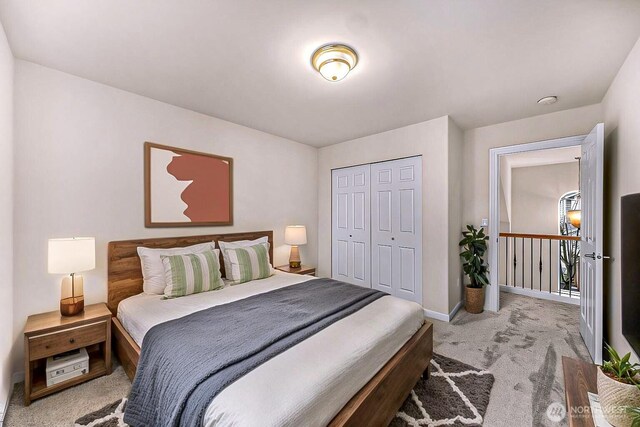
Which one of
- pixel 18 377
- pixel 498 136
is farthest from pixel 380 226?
pixel 18 377

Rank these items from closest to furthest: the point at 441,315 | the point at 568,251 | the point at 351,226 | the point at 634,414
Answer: the point at 634,414, the point at 441,315, the point at 351,226, the point at 568,251

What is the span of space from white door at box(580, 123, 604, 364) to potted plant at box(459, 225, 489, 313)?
948 millimetres

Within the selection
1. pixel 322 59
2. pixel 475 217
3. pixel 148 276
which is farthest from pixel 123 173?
pixel 475 217

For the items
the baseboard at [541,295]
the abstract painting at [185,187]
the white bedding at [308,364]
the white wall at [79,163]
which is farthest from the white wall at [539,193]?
the white wall at [79,163]

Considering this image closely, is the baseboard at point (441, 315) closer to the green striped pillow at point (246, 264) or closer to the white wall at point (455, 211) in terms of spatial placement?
the white wall at point (455, 211)

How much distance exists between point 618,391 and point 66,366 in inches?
128

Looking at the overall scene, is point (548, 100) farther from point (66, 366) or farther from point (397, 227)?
point (66, 366)

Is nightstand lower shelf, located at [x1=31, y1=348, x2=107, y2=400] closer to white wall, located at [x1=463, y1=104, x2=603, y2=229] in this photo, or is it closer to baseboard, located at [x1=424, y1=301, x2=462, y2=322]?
baseboard, located at [x1=424, y1=301, x2=462, y2=322]

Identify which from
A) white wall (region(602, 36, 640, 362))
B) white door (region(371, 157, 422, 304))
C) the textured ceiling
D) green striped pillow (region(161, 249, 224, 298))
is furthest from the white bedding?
the textured ceiling

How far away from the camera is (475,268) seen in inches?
140

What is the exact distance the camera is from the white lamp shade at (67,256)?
1.99m

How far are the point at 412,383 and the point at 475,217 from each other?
9.01 ft

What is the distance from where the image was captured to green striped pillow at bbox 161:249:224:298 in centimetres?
242

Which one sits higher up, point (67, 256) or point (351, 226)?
point (351, 226)
